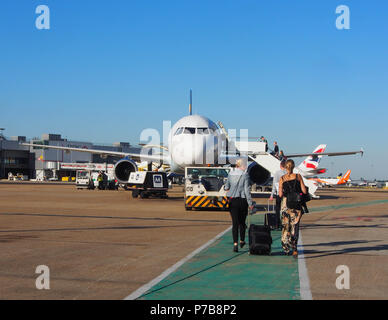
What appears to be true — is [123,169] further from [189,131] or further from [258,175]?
[258,175]

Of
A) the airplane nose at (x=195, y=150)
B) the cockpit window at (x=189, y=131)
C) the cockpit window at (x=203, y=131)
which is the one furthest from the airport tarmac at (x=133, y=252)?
the cockpit window at (x=203, y=131)

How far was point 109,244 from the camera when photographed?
9.77 metres

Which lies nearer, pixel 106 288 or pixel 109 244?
pixel 106 288

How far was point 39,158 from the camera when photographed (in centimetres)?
10738

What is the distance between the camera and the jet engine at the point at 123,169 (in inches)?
1219

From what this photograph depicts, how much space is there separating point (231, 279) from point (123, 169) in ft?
82.4

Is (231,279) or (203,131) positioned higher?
(203,131)

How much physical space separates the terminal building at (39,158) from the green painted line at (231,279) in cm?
9531

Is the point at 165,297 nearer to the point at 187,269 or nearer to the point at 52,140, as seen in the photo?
the point at 187,269

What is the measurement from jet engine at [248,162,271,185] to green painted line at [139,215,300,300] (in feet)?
62.5

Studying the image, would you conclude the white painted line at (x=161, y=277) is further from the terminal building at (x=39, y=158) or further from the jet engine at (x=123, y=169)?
the terminal building at (x=39, y=158)

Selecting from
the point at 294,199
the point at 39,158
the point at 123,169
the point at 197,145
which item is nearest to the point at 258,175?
the point at 197,145

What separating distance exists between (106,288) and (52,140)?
4333 inches
